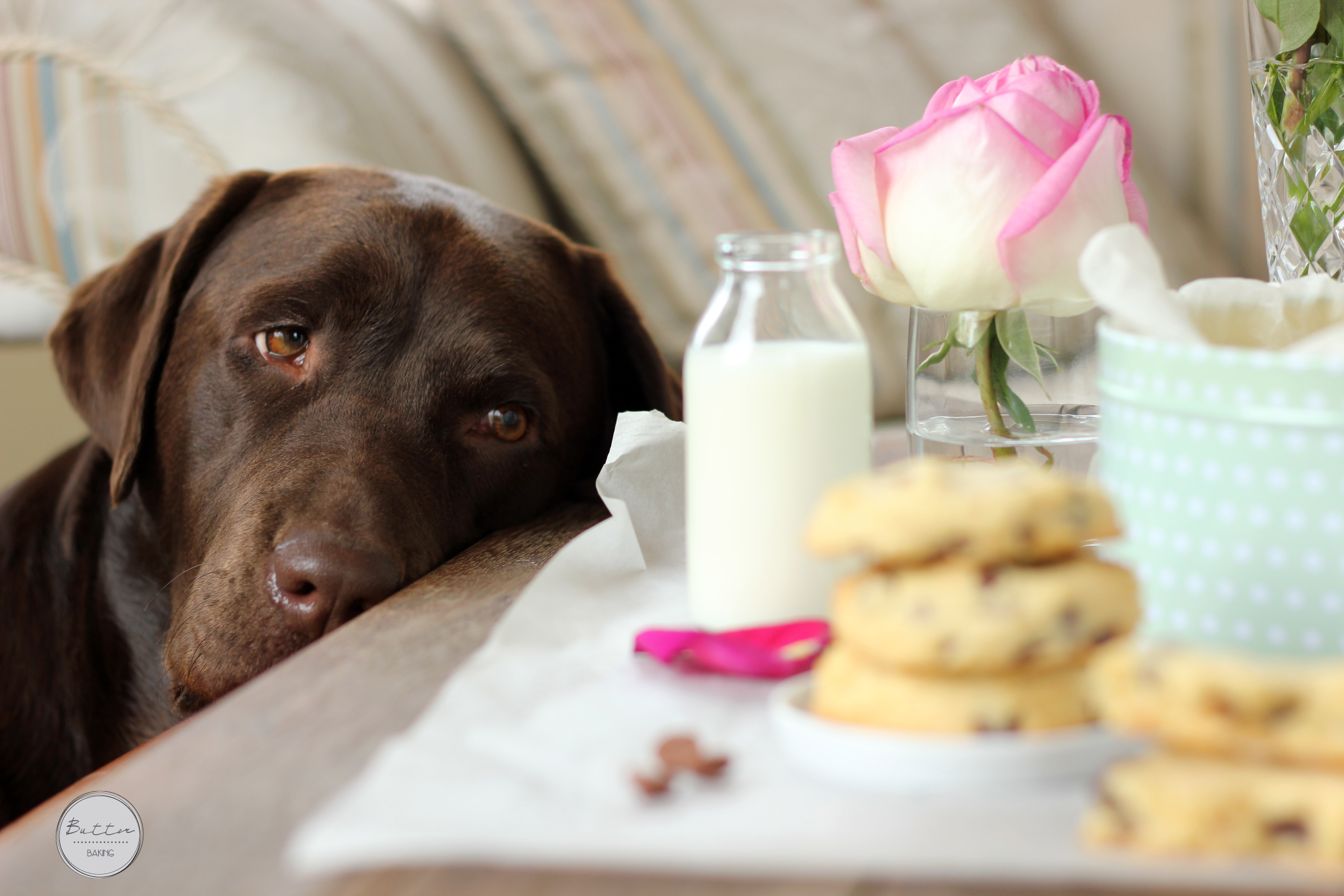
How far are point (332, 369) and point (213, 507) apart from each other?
197 millimetres

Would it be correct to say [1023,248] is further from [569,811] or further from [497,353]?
[497,353]

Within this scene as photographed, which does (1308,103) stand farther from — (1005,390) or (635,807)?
(635,807)

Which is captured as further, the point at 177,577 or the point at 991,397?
the point at 177,577

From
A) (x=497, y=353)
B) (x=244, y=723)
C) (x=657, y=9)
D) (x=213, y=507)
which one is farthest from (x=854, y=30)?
(x=244, y=723)

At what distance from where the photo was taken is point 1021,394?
91 cm

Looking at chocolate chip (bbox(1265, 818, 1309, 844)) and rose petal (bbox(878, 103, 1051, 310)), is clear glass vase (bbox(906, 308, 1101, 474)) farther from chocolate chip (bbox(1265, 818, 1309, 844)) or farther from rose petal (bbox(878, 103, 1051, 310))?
chocolate chip (bbox(1265, 818, 1309, 844))

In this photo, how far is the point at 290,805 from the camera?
0.53m

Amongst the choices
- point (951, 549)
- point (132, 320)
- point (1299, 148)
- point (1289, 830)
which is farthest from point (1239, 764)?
point (132, 320)

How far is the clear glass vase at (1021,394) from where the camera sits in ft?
2.97

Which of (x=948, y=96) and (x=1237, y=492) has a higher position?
(x=948, y=96)

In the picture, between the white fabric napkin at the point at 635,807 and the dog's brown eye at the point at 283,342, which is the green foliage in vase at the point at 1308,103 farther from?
the dog's brown eye at the point at 283,342

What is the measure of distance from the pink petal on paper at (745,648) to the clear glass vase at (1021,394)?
0.31 meters

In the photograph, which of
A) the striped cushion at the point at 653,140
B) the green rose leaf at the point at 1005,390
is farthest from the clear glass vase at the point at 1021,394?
the striped cushion at the point at 653,140

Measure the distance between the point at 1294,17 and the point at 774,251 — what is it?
60cm
